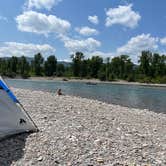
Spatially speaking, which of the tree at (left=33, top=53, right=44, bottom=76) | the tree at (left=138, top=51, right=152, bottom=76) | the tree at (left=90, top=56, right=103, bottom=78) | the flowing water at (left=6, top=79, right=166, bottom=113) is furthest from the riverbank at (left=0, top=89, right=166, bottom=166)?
the tree at (left=33, top=53, right=44, bottom=76)

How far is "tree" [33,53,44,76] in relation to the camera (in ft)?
495

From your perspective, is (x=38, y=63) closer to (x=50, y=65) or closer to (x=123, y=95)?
(x=50, y=65)

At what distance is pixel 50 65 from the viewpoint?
15000 centimetres

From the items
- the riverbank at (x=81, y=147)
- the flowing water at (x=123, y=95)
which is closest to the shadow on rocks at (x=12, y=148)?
the riverbank at (x=81, y=147)

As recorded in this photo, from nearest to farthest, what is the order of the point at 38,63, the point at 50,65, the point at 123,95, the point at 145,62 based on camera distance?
the point at 123,95
the point at 145,62
the point at 50,65
the point at 38,63

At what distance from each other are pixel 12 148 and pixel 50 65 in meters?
145

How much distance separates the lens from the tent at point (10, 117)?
282 inches

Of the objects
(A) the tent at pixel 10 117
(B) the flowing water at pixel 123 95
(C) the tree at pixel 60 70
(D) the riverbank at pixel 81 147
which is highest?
(C) the tree at pixel 60 70

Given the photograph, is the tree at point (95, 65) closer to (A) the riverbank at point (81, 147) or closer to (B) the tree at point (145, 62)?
(B) the tree at point (145, 62)

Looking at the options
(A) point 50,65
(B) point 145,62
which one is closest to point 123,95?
(B) point 145,62

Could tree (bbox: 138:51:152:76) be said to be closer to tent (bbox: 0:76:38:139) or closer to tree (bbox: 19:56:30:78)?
tree (bbox: 19:56:30:78)

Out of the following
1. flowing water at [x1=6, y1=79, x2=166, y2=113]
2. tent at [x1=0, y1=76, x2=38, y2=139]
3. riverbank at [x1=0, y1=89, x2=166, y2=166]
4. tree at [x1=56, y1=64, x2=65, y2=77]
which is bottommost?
flowing water at [x1=6, y1=79, x2=166, y2=113]

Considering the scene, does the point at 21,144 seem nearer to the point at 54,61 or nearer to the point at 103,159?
the point at 103,159

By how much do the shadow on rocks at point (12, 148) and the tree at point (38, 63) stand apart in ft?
477
